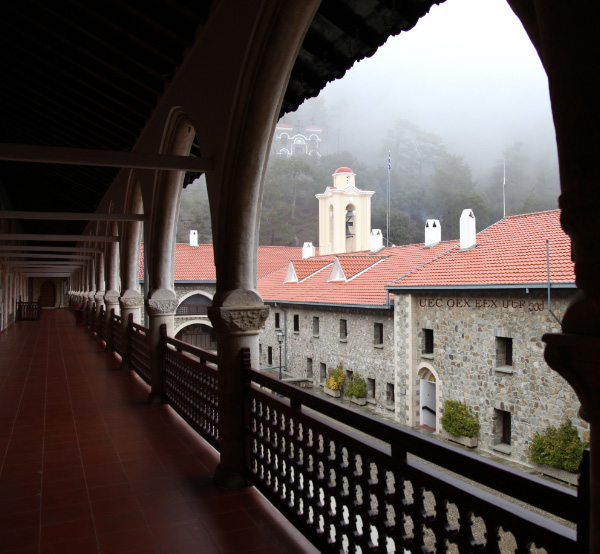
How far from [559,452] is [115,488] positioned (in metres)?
11.5

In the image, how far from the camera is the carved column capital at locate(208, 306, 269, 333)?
3.34 metres

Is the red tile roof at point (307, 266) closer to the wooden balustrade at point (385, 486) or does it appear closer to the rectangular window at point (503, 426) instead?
the rectangular window at point (503, 426)

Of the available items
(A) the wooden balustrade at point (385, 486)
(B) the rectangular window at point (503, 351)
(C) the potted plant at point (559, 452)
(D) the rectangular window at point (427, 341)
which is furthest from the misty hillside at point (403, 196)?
(A) the wooden balustrade at point (385, 486)

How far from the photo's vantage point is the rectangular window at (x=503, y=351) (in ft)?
Result: 45.4

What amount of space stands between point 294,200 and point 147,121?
170 feet

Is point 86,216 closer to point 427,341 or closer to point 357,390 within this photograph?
point 427,341

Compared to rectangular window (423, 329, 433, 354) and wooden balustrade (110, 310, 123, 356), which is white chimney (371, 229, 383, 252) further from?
wooden balustrade (110, 310, 123, 356)

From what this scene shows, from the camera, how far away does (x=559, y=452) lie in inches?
480

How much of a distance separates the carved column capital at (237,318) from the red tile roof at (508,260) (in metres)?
10.0

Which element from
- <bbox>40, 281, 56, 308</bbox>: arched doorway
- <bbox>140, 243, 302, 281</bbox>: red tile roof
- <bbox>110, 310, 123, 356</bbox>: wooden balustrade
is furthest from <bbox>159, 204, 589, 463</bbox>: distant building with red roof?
<bbox>40, 281, 56, 308</bbox>: arched doorway

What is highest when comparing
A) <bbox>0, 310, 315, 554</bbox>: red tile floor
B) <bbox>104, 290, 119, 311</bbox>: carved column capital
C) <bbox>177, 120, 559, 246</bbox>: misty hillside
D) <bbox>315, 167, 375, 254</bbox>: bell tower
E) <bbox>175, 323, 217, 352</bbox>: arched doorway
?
<bbox>177, 120, 559, 246</bbox>: misty hillside

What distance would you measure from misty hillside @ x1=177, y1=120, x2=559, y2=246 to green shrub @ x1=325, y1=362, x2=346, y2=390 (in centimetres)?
2630

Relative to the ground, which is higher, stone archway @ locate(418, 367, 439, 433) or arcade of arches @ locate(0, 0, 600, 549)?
arcade of arches @ locate(0, 0, 600, 549)

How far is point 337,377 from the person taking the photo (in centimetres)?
1981
